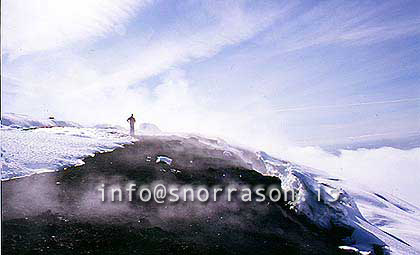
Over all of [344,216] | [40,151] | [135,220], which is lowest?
[344,216]

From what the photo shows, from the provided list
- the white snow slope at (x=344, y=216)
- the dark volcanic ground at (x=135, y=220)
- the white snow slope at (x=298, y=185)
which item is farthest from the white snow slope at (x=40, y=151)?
the white snow slope at (x=344, y=216)

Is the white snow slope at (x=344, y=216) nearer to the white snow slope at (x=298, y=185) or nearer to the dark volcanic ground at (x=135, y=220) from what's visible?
the white snow slope at (x=298, y=185)

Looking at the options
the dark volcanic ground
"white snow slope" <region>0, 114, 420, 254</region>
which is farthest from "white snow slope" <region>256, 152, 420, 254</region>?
the dark volcanic ground

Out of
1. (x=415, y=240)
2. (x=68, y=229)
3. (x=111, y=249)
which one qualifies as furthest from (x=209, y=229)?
(x=415, y=240)

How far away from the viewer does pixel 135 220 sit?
14547 mm

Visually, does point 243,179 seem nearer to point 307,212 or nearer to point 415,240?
point 307,212

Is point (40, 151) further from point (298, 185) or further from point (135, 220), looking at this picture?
point (298, 185)

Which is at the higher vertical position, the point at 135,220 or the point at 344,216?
the point at 135,220

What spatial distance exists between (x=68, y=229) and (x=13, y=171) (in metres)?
5.83

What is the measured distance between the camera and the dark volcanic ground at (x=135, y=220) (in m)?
11.8

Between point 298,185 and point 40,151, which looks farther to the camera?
point 298,185

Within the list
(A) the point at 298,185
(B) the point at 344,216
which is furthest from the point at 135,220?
(B) the point at 344,216

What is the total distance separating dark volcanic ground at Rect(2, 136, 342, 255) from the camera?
1182 cm

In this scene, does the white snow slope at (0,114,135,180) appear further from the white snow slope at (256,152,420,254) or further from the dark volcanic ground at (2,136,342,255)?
the white snow slope at (256,152,420,254)
